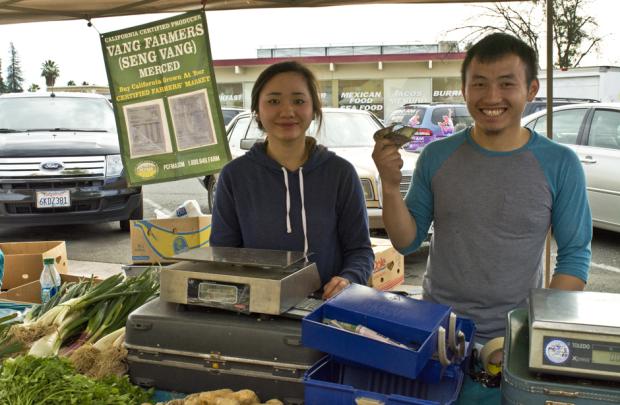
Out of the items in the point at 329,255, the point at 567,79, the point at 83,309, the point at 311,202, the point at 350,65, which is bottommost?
the point at 83,309

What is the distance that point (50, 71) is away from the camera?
3063 inches

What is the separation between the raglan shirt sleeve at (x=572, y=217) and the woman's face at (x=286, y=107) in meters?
1.04

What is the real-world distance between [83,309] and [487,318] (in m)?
1.71

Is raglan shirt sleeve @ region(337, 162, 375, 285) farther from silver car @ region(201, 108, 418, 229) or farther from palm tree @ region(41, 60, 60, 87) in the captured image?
palm tree @ region(41, 60, 60, 87)

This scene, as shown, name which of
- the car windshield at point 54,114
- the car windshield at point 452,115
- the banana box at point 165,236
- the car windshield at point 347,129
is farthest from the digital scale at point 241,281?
the car windshield at point 452,115

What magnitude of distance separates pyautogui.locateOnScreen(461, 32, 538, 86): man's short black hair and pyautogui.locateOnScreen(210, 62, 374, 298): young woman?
29.6 inches

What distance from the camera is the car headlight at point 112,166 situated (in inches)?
304

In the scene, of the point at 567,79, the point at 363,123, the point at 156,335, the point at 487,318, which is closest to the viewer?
the point at 156,335

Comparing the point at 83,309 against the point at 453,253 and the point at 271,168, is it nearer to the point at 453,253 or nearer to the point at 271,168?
the point at 271,168

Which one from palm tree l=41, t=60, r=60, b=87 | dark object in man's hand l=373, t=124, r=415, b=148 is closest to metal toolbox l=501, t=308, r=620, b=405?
dark object in man's hand l=373, t=124, r=415, b=148

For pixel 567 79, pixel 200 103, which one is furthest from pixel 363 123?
pixel 567 79

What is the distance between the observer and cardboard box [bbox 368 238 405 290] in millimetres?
4605

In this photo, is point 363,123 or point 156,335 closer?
point 156,335

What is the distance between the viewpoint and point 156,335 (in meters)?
1.83
